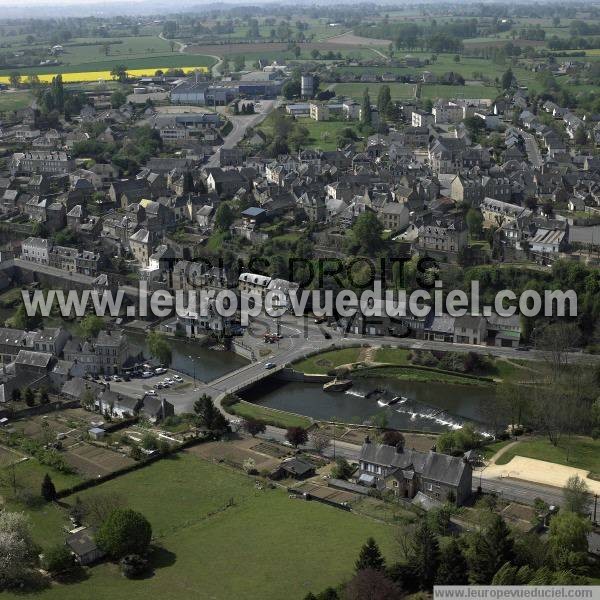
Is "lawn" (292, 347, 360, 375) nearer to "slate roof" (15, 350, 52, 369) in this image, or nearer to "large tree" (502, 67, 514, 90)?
"slate roof" (15, 350, 52, 369)

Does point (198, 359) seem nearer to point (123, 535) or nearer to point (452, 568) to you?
point (123, 535)

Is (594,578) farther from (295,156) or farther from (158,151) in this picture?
(158,151)

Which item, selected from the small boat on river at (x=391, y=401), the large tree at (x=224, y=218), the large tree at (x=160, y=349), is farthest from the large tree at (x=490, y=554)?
the large tree at (x=224, y=218)

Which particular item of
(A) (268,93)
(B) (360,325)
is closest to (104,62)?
(A) (268,93)

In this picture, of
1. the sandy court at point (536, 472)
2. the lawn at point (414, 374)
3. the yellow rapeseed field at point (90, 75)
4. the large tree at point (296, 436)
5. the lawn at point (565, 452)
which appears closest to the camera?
the sandy court at point (536, 472)

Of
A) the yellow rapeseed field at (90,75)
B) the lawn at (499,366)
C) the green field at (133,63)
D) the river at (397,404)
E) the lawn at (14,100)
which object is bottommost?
the river at (397,404)

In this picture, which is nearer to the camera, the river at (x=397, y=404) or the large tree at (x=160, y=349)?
the river at (x=397, y=404)

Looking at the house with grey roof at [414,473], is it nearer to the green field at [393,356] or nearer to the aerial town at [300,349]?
the aerial town at [300,349]

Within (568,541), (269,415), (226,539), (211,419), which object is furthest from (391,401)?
(568,541)
